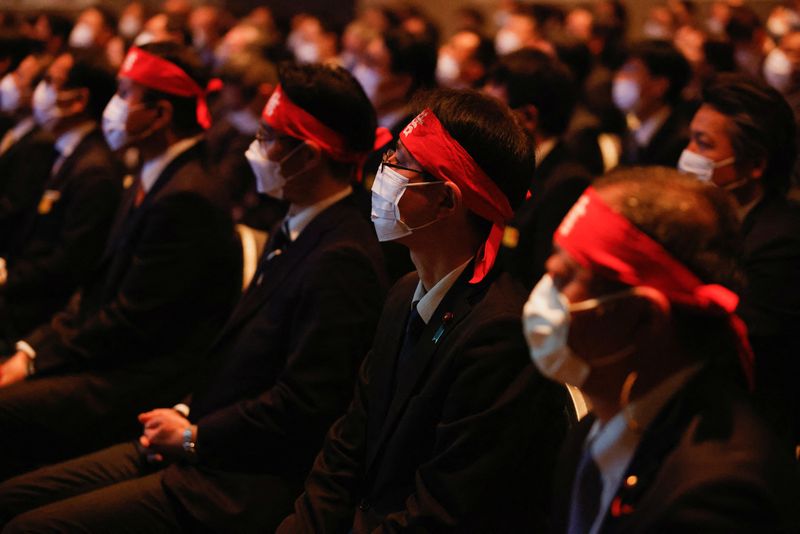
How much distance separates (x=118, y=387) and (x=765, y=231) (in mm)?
2373

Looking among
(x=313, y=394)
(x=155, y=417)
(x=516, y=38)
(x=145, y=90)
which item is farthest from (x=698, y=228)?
(x=516, y=38)

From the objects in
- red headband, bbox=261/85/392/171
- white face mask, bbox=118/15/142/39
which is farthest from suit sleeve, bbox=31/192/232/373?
white face mask, bbox=118/15/142/39

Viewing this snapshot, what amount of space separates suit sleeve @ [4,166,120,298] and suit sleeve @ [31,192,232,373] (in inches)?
28.1

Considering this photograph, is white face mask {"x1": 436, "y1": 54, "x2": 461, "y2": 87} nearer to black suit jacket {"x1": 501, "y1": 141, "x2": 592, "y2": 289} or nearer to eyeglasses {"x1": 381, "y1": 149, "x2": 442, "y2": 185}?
black suit jacket {"x1": 501, "y1": 141, "x2": 592, "y2": 289}

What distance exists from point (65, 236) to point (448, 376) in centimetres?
257

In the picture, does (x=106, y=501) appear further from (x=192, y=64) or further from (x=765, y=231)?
(x=765, y=231)

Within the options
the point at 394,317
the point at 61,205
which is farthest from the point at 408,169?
the point at 61,205

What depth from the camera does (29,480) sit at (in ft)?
9.70

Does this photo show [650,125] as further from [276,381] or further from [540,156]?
[276,381]

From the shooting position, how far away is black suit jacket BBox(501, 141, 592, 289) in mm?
4133

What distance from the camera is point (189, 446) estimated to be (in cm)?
280

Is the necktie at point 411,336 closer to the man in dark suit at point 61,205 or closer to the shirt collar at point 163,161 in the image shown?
the shirt collar at point 163,161

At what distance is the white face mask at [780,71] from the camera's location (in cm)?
596

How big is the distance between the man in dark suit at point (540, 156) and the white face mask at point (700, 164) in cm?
80
